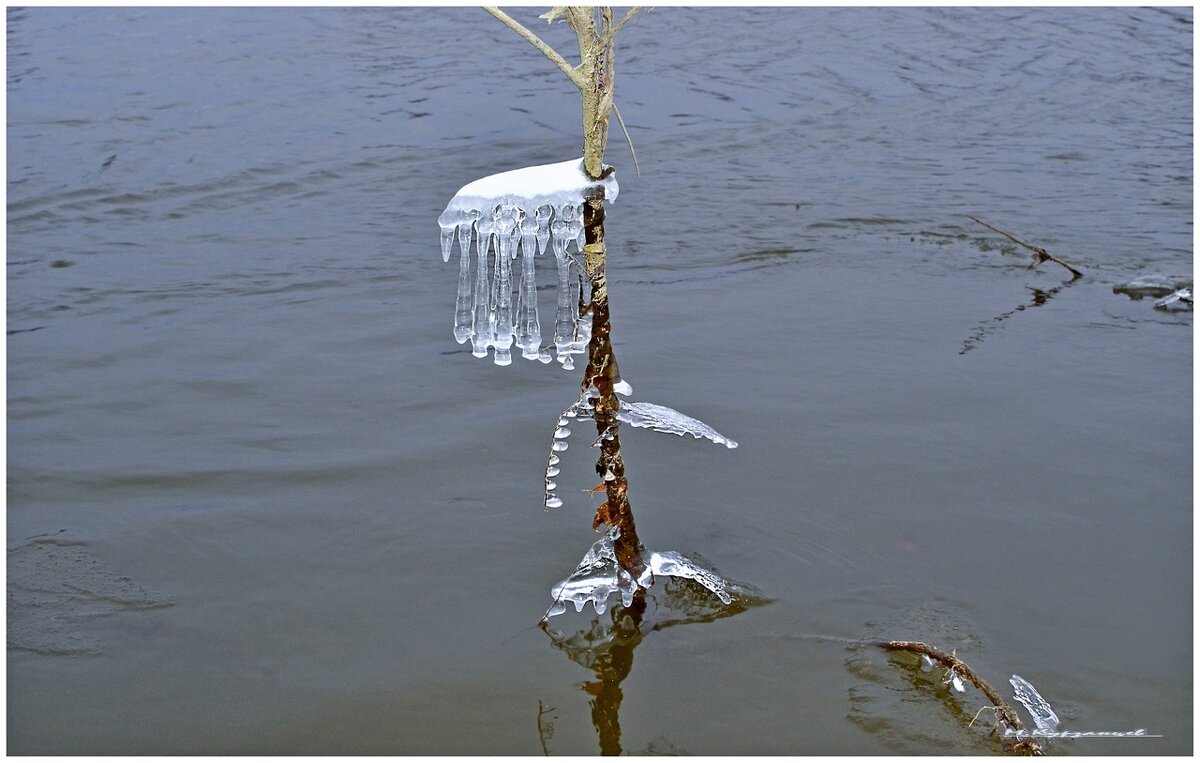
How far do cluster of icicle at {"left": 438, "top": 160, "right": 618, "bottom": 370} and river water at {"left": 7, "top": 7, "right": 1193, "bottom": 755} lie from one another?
994mm

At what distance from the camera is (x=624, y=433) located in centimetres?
429

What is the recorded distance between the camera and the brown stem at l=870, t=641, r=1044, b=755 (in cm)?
267

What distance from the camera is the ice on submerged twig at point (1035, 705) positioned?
2.78 metres

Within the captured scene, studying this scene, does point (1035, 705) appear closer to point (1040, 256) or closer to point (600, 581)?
point (600, 581)

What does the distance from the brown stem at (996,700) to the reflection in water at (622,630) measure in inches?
21.7

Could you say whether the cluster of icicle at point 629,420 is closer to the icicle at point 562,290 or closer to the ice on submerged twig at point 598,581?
the icicle at point 562,290

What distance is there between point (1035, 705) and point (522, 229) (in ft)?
6.31

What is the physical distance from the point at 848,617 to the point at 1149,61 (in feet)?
29.6

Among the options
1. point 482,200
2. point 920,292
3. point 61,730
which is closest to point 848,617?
point 482,200

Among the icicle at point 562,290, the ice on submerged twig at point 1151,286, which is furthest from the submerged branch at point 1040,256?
the icicle at point 562,290

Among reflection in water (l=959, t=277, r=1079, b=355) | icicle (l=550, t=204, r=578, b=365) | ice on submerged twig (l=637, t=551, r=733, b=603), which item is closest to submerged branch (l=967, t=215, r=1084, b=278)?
reflection in water (l=959, t=277, r=1079, b=355)

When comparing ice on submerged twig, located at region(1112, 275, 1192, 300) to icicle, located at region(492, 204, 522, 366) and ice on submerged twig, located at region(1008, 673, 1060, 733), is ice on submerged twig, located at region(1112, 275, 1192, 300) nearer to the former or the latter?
ice on submerged twig, located at region(1008, 673, 1060, 733)

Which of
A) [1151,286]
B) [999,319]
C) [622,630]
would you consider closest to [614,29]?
[622,630]

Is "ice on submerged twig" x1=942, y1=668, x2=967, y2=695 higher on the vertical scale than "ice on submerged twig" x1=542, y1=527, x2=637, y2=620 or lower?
lower
